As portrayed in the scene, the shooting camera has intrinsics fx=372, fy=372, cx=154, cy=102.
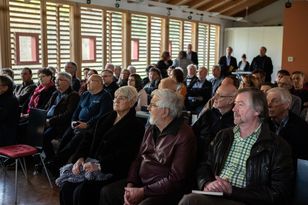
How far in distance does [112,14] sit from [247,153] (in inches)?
283

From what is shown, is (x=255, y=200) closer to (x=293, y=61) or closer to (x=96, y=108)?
(x=96, y=108)

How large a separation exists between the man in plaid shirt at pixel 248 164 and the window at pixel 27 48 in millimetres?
5457

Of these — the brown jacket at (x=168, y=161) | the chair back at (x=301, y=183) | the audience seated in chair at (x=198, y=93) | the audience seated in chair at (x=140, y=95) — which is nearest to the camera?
the chair back at (x=301, y=183)

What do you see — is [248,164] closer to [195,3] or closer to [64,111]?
[64,111]

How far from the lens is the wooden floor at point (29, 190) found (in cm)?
379

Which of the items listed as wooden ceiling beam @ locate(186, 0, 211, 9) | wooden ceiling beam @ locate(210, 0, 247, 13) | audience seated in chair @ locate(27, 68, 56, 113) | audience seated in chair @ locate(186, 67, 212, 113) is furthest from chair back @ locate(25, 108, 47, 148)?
wooden ceiling beam @ locate(210, 0, 247, 13)

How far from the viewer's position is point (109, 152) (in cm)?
312

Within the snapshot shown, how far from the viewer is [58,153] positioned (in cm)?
437

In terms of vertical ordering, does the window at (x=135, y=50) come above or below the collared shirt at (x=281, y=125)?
above

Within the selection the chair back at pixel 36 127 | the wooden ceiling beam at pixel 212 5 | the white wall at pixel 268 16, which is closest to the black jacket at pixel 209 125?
the chair back at pixel 36 127

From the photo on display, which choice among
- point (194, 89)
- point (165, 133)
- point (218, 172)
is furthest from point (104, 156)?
point (194, 89)

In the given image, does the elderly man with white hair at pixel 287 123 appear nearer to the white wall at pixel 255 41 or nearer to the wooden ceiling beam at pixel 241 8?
the white wall at pixel 255 41

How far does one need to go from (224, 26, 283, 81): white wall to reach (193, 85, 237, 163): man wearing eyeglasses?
10.5 metres

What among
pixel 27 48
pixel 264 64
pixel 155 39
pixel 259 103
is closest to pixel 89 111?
pixel 259 103
